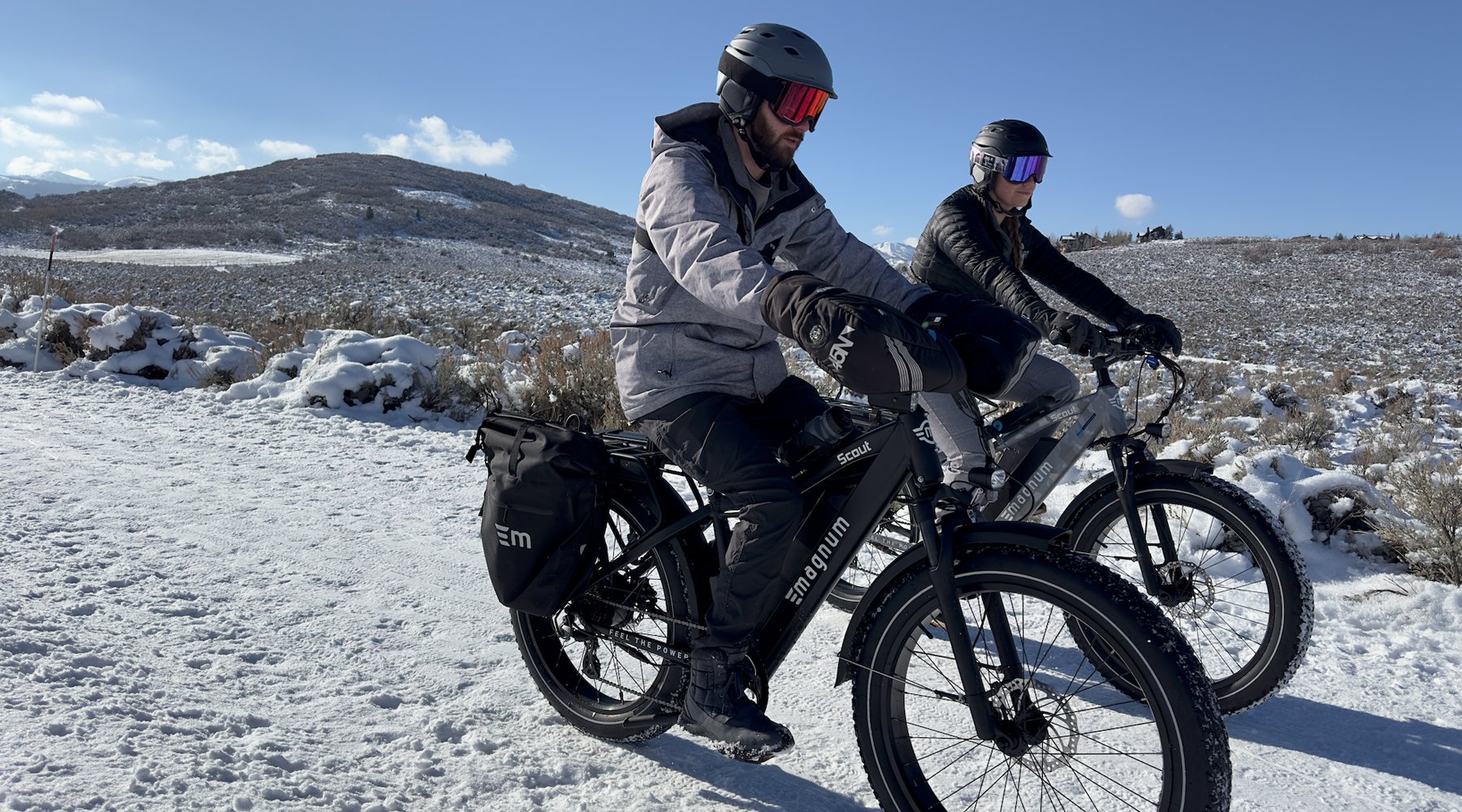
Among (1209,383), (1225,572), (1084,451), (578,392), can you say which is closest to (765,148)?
(1084,451)

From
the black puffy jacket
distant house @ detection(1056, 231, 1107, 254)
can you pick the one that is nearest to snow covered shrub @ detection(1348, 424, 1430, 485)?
the black puffy jacket

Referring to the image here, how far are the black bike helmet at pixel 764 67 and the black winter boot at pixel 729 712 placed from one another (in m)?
1.70

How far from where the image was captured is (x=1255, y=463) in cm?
518

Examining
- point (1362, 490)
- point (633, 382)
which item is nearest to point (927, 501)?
point (633, 382)

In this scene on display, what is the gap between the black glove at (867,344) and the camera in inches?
79.5

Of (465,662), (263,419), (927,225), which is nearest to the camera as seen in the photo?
(465,662)

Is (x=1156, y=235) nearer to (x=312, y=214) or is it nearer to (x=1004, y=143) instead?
(x=1004, y=143)

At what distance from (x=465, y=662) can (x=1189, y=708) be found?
262cm

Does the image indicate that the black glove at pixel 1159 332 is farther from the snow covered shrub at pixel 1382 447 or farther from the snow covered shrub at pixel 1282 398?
the snow covered shrub at pixel 1282 398

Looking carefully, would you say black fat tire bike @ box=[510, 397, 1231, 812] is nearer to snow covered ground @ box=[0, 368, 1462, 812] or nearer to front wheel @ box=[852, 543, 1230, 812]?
front wheel @ box=[852, 543, 1230, 812]

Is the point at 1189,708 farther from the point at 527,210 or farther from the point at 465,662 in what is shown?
the point at 527,210

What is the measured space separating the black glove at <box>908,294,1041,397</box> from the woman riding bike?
3.61ft

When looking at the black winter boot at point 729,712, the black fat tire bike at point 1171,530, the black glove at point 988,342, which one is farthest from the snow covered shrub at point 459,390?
the black glove at point 988,342

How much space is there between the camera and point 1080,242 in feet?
119
